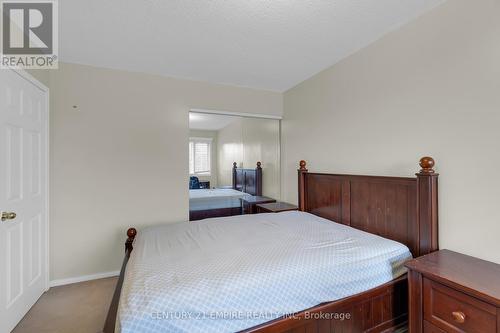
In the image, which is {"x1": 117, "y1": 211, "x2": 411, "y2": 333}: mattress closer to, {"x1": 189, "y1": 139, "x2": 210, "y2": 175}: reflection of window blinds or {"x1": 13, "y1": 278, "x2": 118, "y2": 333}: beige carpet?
{"x1": 13, "y1": 278, "x2": 118, "y2": 333}: beige carpet

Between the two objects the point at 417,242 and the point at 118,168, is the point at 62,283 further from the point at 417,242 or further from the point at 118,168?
the point at 417,242

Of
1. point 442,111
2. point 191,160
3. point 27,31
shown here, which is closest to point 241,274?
point 442,111

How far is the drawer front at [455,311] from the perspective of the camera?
1.09 metres

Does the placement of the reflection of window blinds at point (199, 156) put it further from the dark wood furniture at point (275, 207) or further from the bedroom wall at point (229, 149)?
the dark wood furniture at point (275, 207)

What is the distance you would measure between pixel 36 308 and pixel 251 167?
9.20 feet

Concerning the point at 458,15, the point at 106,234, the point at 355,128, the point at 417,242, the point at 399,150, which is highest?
the point at 458,15

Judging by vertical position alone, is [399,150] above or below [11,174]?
above

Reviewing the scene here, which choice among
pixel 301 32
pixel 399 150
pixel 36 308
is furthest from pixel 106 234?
pixel 399 150

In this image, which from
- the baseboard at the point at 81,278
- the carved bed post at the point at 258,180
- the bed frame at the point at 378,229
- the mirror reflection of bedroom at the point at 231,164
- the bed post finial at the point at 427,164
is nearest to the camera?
the bed frame at the point at 378,229

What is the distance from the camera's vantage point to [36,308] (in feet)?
6.91

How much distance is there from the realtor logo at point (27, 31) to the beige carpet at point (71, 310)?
2029mm

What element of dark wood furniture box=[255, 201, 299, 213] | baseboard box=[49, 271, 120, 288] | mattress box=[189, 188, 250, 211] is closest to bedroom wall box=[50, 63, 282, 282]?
baseboard box=[49, 271, 120, 288]

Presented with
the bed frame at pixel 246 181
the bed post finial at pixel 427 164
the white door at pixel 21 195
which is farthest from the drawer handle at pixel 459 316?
the white door at pixel 21 195

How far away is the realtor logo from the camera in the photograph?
169cm
